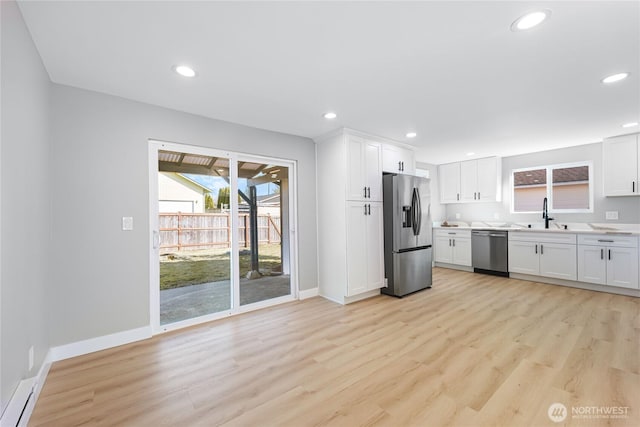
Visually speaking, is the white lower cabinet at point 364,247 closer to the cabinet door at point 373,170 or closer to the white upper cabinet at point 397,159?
the cabinet door at point 373,170

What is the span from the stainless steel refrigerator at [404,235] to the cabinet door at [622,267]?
2.58 m

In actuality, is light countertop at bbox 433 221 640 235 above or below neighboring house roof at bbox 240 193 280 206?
below

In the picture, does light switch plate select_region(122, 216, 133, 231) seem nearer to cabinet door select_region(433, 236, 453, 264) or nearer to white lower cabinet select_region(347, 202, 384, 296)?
white lower cabinet select_region(347, 202, 384, 296)

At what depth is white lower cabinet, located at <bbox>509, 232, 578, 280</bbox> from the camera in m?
4.30

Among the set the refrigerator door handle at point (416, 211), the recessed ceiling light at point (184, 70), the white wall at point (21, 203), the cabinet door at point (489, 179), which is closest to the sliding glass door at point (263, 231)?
the recessed ceiling light at point (184, 70)

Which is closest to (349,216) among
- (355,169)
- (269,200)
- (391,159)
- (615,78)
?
(355,169)

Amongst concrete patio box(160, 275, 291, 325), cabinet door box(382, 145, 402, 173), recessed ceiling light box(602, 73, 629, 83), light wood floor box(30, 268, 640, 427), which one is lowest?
light wood floor box(30, 268, 640, 427)

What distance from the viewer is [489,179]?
5570 millimetres

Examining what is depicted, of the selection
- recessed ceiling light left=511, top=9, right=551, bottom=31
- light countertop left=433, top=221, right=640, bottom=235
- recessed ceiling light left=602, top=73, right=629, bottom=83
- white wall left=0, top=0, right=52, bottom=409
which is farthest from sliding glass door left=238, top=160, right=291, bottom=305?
light countertop left=433, top=221, right=640, bottom=235

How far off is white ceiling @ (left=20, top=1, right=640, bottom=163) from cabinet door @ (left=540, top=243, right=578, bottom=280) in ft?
6.97

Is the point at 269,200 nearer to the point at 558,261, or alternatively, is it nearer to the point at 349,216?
the point at 349,216

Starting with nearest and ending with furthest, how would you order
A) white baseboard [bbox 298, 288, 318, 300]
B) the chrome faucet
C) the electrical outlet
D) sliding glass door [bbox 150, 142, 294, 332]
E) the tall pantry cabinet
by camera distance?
sliding glass door [bbox 150, 142, 294, 332], the tall pantry cabinet, white baseboard [bbox 298, 288, 318, 300], the electrical outlet, the chrome faucet

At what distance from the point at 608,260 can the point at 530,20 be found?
4240 millimetres

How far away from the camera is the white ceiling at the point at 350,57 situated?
158 cm
